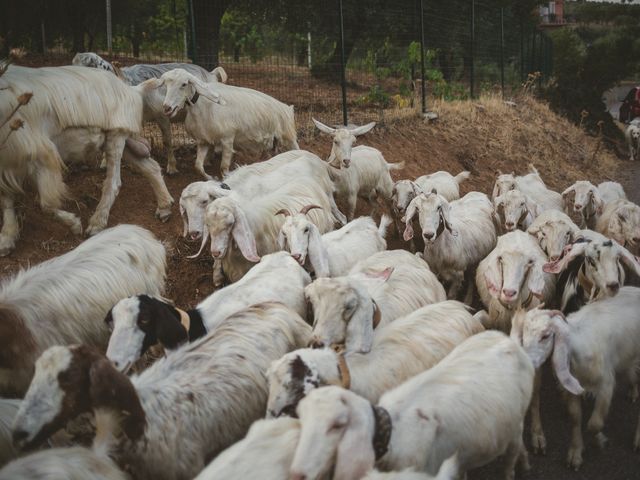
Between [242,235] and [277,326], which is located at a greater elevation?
[242,235]

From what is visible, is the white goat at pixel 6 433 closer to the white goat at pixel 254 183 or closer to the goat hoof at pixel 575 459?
the white goat at pixel 254 183

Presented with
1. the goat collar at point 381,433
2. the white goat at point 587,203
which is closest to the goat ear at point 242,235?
the goat collar at point 381,433

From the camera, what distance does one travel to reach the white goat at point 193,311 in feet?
12.1

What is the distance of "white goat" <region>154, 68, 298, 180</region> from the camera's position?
693 cm

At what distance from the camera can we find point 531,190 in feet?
28.0

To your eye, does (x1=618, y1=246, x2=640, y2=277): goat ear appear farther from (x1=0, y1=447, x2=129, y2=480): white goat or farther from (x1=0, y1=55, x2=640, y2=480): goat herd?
(x1=0, y1=447, x2=129, y2=480): white goat

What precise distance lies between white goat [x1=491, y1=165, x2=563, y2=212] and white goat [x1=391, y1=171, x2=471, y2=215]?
1.84 ft

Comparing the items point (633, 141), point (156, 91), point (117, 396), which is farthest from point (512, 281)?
point (633, 141)

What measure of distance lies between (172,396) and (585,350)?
8.90 ft

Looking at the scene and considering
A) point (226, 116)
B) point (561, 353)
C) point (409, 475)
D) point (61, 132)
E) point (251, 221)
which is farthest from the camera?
point (226, 116)

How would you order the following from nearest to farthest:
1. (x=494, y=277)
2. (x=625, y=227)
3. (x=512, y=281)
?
1. (x=512, y=281)
2. (x=494, y=277)
3. (x=625, y=227)

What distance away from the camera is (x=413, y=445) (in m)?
3.10

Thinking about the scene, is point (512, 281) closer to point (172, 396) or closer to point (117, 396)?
point (172, 396)

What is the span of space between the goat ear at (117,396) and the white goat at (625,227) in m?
5.41
